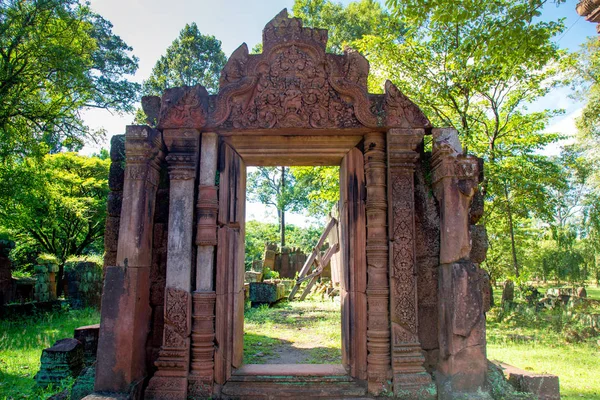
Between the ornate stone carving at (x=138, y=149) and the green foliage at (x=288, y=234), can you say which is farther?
the green foliage at (x=288, y=234)

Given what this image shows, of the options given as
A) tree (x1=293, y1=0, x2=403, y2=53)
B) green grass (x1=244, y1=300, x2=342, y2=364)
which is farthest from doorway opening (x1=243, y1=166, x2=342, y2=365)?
tree (x1=293, y1=0, x2=403, y2=53)

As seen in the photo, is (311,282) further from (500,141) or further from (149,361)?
(149,361)

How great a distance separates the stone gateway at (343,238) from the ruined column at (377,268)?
0.01 meters

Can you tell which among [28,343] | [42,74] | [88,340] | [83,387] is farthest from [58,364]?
[42,74]

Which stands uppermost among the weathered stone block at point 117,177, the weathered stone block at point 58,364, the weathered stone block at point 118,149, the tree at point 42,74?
the tree at point 42,74

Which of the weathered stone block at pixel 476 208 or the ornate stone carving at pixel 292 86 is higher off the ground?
the ornate stone carving at pixel 292 86

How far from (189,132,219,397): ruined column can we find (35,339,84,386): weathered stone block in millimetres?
2562

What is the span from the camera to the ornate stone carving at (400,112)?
4.11 meters

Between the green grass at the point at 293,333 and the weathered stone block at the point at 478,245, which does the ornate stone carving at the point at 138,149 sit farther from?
the weathered stone block at the point at 478,245

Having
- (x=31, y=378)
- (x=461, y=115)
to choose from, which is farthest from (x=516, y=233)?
(x=31, y=378)

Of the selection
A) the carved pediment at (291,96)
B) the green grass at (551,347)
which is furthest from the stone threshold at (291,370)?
the green grass at (551,347)

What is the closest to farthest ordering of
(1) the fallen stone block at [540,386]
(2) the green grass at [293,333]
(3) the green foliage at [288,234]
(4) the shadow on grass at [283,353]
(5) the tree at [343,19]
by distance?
1. (1) the fallen stone block at [540,386]
2. (4) the shadow on grass at [283,353]
3. (2) the green grass at [293,333]
4. (5) the tree at [343,19]
5. (3) the green foliage at [288,234]

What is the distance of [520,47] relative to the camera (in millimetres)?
5281

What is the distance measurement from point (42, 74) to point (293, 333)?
342 inches
